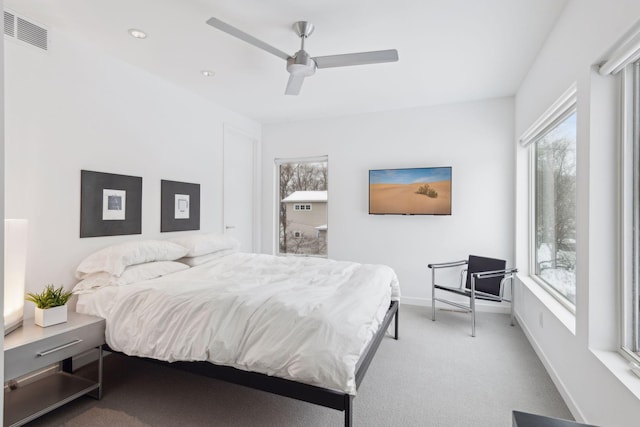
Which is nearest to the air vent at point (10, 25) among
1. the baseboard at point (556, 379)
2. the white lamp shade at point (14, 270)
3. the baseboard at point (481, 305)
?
the white lamp shade at point (14, 270)

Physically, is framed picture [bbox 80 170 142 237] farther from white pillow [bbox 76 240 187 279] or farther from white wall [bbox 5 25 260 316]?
white pillow [bbox 76 240 187 279]

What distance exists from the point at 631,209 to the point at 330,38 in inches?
93.2

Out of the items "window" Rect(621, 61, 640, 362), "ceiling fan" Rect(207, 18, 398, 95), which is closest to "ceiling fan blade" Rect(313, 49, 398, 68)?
"ceiling fan" Rect(207, 18, 398, 95)

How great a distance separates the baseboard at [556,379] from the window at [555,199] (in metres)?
0.51

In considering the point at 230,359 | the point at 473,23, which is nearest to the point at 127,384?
the point at 230,359

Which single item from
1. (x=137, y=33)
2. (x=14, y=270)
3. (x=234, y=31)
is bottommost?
(x=14, y=270)

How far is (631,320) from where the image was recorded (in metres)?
1.70

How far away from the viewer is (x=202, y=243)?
3350 millimetres

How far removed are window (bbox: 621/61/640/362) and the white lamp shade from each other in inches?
142

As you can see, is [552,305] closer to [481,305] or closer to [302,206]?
[481,305]

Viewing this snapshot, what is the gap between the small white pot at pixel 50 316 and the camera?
6.79 ft

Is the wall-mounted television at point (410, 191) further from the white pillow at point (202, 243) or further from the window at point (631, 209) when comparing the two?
the window at point (631, 209)

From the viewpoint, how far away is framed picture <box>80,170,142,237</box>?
8.93ft

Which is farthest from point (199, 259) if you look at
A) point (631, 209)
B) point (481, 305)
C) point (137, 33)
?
point (481, 305)
